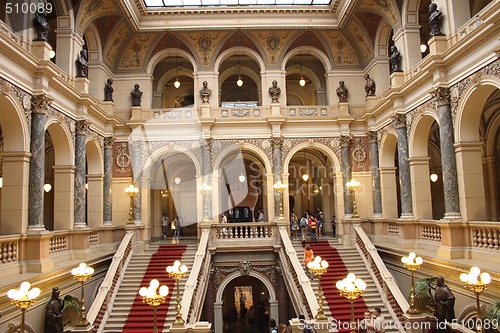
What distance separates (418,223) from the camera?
1527 centimetres

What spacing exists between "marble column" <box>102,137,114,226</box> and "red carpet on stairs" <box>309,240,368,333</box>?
859cm

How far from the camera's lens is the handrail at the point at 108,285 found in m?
12.6

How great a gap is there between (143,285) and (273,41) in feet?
39.8

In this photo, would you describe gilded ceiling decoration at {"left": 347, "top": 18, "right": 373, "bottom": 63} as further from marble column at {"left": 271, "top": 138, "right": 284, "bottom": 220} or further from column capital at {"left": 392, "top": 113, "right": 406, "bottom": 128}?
marble column at {"left": 271, "top": 138, "right": 284, "bottom": 220}

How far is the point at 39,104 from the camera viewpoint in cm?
1252

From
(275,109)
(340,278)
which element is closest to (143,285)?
(340,278)

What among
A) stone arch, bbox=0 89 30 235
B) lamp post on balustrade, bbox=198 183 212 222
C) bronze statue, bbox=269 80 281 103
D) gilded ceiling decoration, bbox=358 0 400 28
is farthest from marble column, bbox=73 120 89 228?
gilded ceiling decoration, bbox=358 0 400 28

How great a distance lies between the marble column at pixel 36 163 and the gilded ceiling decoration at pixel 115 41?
7.12 metres

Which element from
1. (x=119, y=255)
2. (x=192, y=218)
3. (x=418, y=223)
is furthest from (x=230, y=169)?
(x=418, y=223)

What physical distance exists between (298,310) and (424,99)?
804 centimetres

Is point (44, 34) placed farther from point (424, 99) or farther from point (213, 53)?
point (424, 99)

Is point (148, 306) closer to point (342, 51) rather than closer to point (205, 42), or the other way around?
point (205, 42)

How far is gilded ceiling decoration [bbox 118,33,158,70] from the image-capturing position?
65.9ft

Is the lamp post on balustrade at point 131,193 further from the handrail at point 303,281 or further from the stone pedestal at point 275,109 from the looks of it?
the stone pedestal at point 275,109
